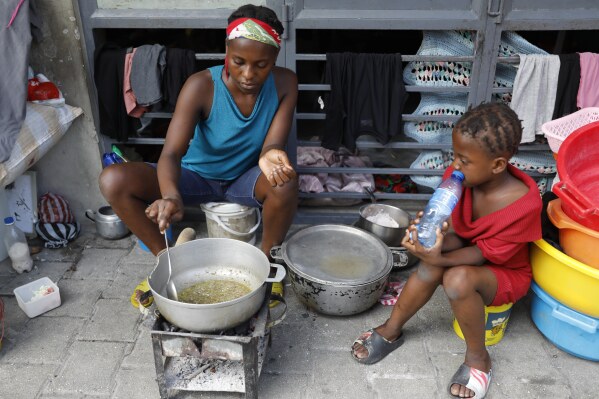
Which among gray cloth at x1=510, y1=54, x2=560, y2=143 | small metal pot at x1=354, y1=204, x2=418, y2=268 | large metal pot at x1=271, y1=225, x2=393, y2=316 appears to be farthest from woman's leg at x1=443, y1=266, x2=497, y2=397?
gray cloth at x1=510, y1=54, x2=560, y2=143

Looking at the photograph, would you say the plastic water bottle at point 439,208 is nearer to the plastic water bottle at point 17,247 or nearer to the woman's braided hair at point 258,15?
the woman's braided hair at point 258,15

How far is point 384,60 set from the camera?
294 cm

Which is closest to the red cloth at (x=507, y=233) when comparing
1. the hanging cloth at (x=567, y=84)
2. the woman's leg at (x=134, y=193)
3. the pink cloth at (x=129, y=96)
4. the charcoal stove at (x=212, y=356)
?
the charcoal stove at (x=212, y=356)

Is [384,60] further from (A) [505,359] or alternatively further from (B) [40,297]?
(B) [40,297]

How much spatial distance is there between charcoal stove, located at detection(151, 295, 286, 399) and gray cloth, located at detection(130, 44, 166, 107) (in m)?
1.49

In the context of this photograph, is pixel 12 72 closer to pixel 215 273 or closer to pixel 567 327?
pixel 215 273

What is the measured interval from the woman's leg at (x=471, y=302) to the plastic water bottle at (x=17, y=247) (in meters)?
2.31

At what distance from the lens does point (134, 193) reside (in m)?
2.57

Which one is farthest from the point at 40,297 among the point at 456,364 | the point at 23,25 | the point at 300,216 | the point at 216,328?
the point at 456,364

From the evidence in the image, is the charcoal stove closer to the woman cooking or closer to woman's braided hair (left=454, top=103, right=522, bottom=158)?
the woman cooking

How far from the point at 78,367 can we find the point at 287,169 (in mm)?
1301

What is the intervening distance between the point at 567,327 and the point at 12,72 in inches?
117

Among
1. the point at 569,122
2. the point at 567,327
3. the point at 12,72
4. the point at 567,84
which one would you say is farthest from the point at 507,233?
the point at 12,72

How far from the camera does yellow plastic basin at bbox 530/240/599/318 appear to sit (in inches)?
83.0
